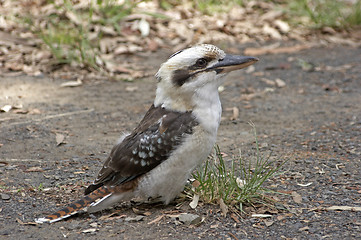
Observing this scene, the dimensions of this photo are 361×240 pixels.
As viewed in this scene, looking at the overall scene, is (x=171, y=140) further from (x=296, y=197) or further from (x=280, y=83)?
(x=280, y=83)

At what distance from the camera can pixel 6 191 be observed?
4.76m

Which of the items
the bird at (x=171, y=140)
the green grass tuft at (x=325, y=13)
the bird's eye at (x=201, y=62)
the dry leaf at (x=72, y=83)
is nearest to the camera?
the bird at (x=171, y=140)

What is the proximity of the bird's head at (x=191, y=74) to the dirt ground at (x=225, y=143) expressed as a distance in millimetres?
902

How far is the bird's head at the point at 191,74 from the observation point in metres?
4.32

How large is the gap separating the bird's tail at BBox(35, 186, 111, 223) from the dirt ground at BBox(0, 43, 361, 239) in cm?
6

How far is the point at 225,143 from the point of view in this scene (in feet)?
19.5

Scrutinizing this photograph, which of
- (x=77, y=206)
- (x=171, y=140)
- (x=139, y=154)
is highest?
(x=171, y=140)

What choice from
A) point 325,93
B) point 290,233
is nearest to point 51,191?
point 290,233

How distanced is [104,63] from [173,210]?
468 centimetres

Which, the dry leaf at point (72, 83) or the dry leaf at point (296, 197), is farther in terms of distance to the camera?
the dry leaf at point (72, 83)

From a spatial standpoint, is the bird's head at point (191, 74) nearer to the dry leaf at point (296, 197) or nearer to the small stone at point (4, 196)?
the dry leaf at point (296, 197)

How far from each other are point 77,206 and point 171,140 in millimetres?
922

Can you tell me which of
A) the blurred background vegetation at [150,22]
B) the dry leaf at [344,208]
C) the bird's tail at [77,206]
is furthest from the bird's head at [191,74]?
the blurred background vegetation at [150,22]

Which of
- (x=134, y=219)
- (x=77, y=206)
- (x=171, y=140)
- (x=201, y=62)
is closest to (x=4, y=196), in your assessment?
(x=77, y=206)
